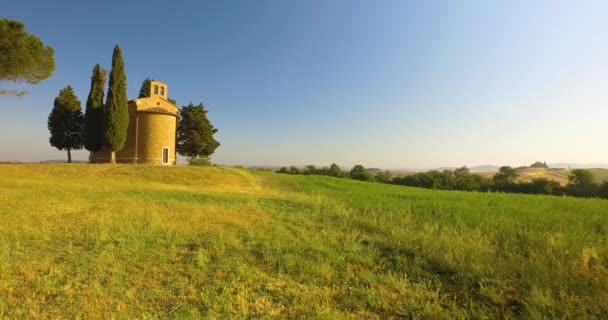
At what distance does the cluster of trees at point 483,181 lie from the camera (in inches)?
1436

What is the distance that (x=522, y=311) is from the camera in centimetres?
350

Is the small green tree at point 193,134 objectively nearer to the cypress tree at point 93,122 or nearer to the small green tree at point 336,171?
the cypress tree at point 93,122

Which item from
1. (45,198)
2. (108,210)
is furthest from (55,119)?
(108,210)

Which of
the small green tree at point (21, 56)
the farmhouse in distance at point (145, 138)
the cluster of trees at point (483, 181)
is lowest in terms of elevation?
the cluster of trees at point (483, 181)

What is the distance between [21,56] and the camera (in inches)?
743

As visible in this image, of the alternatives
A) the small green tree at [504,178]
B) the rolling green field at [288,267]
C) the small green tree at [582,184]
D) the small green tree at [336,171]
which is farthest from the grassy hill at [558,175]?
the rolling green field at [288,267]

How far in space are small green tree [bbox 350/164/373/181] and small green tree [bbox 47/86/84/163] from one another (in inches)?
1537

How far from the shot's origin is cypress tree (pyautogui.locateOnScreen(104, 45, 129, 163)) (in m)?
27.3

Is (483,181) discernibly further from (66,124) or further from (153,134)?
(66,124)

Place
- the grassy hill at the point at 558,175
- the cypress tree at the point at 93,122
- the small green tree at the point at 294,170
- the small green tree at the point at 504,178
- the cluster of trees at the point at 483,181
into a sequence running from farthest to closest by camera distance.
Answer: the small green tree at the point at 294,170, the grassy hill at the point at 558,175, the small green tree at the point at 504,178, the cluster of trees at the point at 483,181, the cypress tree at the point at 93,122

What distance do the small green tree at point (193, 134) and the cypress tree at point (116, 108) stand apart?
32.0ft

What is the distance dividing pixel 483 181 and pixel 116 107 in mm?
55232

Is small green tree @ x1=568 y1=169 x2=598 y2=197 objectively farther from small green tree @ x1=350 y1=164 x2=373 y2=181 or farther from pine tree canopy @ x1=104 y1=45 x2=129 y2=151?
pine tree canopy @ x1=104 y1=45 x2=129 y2=151

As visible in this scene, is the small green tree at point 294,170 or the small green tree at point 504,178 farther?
the small green tree at point 294,170
